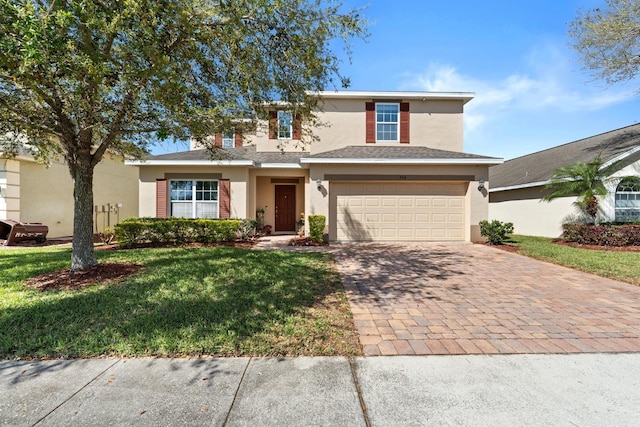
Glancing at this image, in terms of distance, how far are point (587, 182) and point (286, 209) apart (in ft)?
40.3

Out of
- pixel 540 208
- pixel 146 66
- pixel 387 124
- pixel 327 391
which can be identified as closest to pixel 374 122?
pixel 387 124

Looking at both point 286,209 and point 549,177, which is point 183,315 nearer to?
point 286,209

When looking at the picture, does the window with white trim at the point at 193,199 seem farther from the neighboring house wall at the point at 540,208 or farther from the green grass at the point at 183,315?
the neighboring house wall at the point at 540,208

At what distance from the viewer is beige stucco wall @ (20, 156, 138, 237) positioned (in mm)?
11781

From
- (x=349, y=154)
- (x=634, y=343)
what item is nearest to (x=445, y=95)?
(x=349, y=154)

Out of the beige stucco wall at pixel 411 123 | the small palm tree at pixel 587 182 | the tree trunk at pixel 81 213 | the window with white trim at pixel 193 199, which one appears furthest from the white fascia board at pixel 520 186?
the tree trunk at pixel 81 213

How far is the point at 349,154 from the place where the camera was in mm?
11711

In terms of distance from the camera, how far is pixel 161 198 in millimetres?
11922

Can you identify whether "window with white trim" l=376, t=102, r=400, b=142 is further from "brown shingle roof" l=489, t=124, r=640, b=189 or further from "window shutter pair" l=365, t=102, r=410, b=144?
"brown shingle roof" l=489, t=124, r=640, b=189

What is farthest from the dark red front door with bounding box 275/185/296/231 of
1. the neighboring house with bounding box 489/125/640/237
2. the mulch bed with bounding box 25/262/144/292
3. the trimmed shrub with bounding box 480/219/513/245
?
the neighboring house with bounding box 489/125/640/237

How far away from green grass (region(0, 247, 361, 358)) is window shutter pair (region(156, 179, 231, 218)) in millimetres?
5487

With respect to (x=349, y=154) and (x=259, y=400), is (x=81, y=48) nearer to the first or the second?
(x=259, y=400)

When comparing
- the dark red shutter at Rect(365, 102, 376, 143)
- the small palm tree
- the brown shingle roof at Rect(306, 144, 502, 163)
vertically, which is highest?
the dark red shutter at Rect(365, 102, 376, 143)

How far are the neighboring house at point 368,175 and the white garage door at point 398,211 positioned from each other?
0.13 feet
